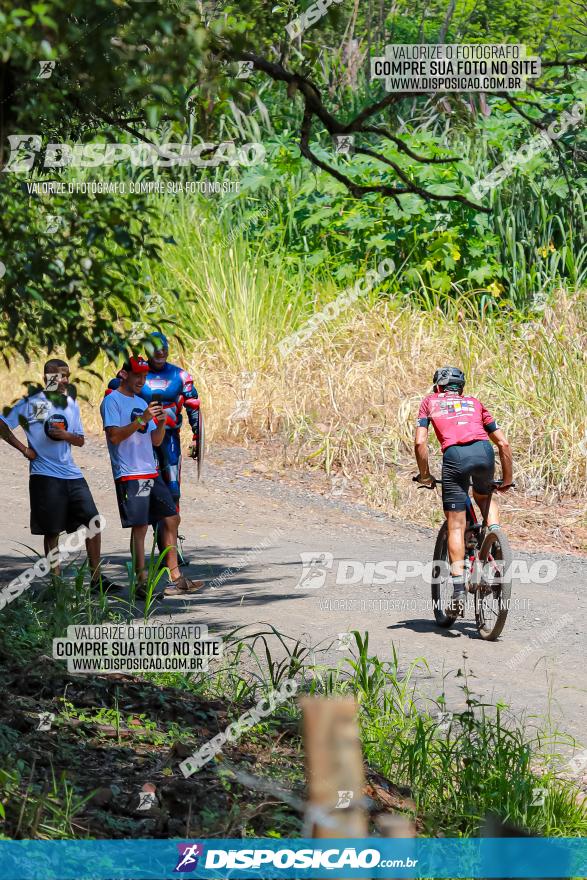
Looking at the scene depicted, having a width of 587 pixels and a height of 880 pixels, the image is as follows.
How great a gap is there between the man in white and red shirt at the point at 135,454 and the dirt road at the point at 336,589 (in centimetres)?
64

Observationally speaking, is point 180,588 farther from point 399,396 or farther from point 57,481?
point 399,396

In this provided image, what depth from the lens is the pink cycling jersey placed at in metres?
8.13

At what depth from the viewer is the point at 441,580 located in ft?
27.0

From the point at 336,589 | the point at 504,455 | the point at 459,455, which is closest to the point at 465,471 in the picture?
the point at 459,455

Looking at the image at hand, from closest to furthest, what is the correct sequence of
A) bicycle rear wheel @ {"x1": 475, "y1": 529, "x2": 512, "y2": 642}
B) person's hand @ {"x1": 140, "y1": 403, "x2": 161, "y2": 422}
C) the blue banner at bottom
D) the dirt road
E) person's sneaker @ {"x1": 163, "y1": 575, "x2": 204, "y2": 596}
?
the blue banner at bottom → the dirt road → bicycle rear wheel @ {"x1": 475, "y1": 529, "x2": 512, "y2": 642} → person's hand @ {"x1": 140, "y1": 403, "x2": 161, "y2": 422} → person's sneaker @ {"x1": 163, "y1": 575, "x2": 204, "y2": 596}

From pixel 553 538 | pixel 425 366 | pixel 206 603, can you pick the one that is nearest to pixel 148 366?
pixel 206 603

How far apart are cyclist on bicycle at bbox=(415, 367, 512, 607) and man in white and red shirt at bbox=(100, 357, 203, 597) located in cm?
206

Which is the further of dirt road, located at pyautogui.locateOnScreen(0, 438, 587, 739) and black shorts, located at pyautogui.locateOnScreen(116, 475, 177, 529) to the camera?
black shorts, located at pyautogui.locateOnScreen(116, 475, 177, 529)

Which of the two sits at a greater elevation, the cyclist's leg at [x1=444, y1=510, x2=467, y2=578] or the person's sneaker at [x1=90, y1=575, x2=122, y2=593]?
the cyclist's leg at [x1=444, y1=510, x2=467, y2=578]

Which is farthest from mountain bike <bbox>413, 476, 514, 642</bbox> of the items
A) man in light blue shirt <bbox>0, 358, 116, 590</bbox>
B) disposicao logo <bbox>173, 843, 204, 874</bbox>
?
disposicao logo <bbox>173, 843, 204, 874</bbox>

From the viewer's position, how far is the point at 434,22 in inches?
1134

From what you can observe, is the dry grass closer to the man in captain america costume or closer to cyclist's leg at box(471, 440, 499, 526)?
the man in captain america costume

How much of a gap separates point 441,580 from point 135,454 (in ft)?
8.11

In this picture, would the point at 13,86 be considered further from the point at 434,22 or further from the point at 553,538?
the point at 434,22
